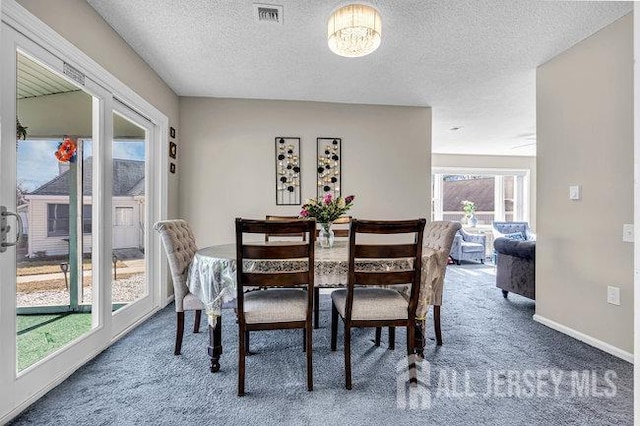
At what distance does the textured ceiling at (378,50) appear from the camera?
2.23 metres

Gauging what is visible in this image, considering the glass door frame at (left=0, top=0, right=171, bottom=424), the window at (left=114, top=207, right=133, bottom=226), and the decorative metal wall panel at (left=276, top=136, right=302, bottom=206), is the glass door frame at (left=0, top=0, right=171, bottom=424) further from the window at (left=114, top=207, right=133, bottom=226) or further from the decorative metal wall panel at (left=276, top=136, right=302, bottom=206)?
the decorative metal wall panel at (left=276, top=136, right=302, bottom=206)

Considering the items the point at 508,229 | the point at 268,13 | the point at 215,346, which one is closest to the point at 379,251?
the point at 215,346

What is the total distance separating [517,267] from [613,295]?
1.20 metres

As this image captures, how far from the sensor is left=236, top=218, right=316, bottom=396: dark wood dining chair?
1703 mm

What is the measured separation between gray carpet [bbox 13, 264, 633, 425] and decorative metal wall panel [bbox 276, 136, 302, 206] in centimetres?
185

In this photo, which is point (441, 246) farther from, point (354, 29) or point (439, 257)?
point (354, 29)

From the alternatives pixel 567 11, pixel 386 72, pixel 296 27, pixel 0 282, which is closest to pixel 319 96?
pixel 386 72

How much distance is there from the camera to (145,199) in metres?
3.24

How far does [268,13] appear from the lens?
2.27 metres

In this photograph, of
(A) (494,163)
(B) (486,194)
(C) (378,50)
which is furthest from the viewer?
(B) (486,194)

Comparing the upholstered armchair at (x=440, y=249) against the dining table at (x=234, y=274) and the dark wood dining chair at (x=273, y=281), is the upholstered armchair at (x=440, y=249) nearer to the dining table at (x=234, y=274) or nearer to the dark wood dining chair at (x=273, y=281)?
the dining table at (x=234, y=274)

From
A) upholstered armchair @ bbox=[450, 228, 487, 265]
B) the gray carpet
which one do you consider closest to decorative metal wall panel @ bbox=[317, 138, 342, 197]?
the gray carpet

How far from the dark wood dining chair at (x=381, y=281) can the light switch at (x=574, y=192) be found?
1.79 m

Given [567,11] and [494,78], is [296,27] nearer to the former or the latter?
[567,11]
